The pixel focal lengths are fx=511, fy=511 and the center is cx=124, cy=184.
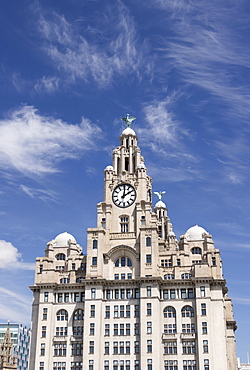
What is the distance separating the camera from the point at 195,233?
12344cm

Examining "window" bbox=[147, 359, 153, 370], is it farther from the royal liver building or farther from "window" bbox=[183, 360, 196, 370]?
"window" bbox=[183, 360, 196, 370]

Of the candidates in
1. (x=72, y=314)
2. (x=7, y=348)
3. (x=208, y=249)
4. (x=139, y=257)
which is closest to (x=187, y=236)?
(x=208, y=249)

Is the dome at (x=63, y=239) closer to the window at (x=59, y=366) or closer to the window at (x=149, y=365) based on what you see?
the window at (x=59, y=366)

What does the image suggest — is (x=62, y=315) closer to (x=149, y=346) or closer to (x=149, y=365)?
(x=149, y=346)

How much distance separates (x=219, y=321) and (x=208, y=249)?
16909 millimetres

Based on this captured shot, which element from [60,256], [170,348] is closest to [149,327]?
[170,348]

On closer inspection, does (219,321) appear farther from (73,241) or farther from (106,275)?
(73,241)

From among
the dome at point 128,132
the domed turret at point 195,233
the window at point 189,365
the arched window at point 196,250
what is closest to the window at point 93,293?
the window at point 189,365

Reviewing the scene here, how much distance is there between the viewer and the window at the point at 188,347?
347 feet

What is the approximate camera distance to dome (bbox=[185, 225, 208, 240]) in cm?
12275

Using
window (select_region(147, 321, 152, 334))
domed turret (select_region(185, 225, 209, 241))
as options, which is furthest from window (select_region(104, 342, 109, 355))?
domed turret (select_region(185, 225, 209, 241))

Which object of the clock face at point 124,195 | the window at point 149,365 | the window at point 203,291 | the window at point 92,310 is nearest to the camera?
the window at point 149,365

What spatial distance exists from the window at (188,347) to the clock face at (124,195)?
34528 millimetres

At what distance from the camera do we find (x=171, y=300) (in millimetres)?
110938
